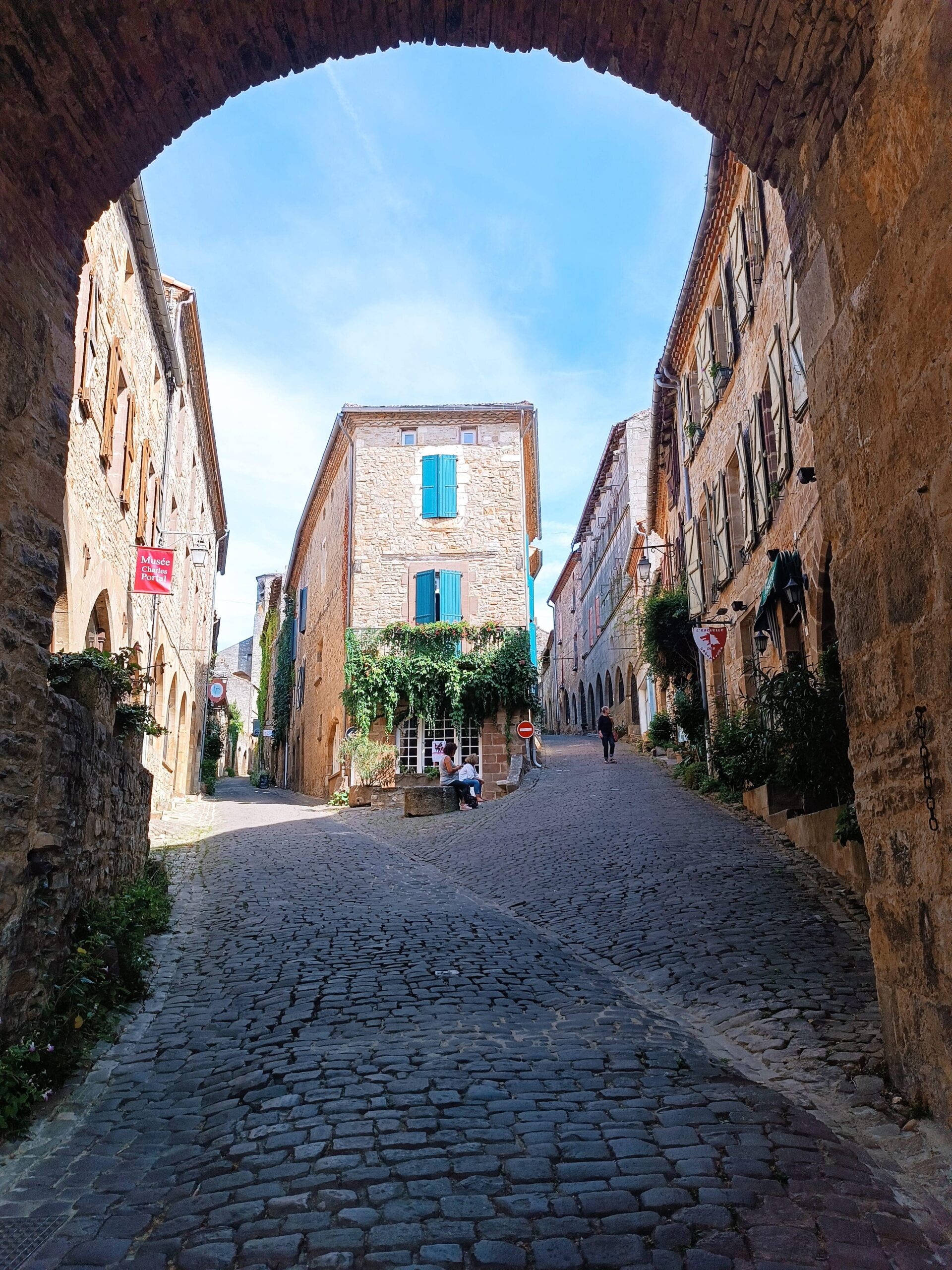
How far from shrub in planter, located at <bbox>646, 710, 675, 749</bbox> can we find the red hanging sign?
11845 millimetres

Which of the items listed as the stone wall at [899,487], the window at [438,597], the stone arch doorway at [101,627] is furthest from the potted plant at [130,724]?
the window at [438,597]

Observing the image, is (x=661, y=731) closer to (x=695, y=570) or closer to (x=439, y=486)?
(x=695, y=570)

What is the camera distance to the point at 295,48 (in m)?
4.75

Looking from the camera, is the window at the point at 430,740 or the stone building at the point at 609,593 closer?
the window at the point at 430,740

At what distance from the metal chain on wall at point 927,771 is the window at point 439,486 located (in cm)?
2067

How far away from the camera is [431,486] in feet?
79.0

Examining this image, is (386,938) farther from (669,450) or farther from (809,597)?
(669,450)

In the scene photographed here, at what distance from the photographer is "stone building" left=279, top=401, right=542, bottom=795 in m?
23.1

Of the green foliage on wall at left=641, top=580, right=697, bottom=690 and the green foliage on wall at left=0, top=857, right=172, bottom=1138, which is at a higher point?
the green foliage on wall at left=641, top=580, right=697, bottom=690

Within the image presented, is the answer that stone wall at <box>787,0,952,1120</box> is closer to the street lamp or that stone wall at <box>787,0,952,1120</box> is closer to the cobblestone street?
the cobblestone street

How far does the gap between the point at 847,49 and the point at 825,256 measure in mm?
807

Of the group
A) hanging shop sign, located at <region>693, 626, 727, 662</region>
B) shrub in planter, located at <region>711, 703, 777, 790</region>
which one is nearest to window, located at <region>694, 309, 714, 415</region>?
hanging shop sign, located at <region>693, 626, 727, 662</region>

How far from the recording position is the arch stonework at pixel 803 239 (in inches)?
139

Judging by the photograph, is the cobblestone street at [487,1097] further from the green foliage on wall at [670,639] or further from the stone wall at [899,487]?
the green foliage on wall at [670,639]
